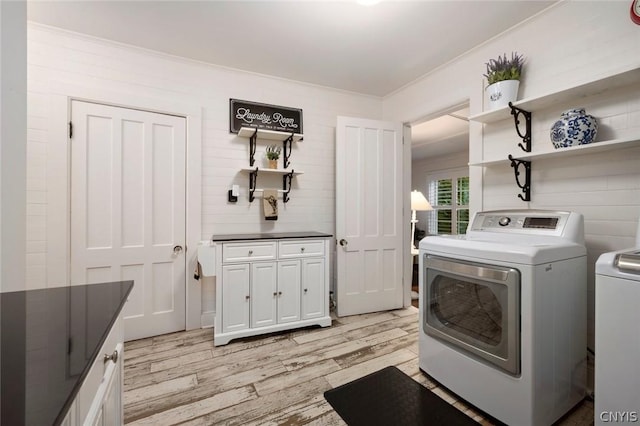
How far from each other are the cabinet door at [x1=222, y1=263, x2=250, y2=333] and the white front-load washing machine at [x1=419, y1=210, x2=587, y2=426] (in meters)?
1.47

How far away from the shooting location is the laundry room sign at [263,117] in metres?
2.78

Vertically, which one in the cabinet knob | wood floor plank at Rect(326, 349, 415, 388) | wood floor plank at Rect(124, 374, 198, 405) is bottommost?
wood floor plank at Rect(124, 374, 198, 405)

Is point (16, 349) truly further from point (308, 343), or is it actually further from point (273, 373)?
point (308, 343)

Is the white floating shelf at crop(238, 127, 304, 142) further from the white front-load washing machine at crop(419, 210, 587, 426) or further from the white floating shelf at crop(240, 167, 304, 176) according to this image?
the white front-load washing machine at crop(419, 210, 587, 426)

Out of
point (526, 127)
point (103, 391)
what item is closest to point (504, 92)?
point (526, 127)

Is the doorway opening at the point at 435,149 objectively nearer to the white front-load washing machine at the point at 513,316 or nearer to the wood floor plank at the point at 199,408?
the white front-load washing machine at the point at 513,316

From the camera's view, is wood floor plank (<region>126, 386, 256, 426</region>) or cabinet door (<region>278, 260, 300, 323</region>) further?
cabinet door (<region>278, 260, 300, 323</region>)

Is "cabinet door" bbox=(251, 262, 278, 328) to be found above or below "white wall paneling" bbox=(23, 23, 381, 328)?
below

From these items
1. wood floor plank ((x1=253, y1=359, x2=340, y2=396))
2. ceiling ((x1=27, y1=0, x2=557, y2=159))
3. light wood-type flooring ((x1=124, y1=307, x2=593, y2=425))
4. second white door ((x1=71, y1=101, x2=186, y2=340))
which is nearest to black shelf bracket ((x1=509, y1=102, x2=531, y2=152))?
ceiling ((x1=27, y1=0, x2=557, y2=159))

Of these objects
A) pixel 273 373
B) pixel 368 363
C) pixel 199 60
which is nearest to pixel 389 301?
pixel 368 363

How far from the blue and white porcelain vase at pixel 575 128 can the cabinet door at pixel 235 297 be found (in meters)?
2.46

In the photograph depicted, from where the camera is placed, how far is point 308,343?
93.0 inches

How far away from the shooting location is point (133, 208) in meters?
2.43

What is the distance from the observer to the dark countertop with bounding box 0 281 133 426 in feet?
1.55
